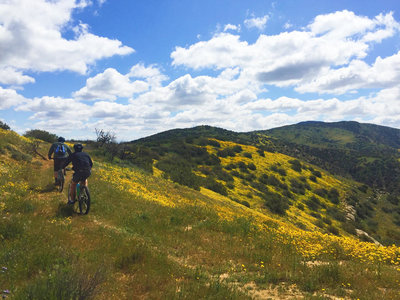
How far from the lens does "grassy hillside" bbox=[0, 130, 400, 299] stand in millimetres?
4867

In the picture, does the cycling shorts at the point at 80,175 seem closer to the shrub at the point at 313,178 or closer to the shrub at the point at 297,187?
the shrub at the point at 297,187

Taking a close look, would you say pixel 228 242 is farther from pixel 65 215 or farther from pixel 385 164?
pixel 385 164

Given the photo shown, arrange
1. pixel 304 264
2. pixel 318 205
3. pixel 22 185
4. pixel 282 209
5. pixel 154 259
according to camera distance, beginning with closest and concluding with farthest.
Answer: pixel 154 259 → pixel 304 264 → pixel 22 185 → pixel 282 209 → pixel 318 205

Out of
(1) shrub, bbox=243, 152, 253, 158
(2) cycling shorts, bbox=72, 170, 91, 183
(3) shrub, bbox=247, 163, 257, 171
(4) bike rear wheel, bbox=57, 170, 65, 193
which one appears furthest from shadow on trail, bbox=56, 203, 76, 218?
(1) shrub, bbox=243, 152, 253, 158

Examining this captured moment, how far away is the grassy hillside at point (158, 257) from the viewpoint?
4867mm

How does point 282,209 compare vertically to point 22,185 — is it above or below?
below

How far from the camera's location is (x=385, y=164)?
430ft

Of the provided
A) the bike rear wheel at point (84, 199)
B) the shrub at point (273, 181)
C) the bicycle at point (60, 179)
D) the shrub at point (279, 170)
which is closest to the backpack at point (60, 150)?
the bicycle at point (60, 179)

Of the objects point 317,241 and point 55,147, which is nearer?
point 317,241

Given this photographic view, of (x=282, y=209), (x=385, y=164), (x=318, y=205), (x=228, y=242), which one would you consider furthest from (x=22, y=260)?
(x=385, y=164)

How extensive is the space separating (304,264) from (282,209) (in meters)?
25.3

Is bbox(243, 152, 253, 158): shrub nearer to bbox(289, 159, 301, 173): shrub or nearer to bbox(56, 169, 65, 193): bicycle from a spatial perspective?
bbox(289, 159, 301, 173): shrub

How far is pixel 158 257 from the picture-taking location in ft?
21.1

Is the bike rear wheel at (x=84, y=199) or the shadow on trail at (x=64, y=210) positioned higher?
the bike rear wheel at (x=84, y=199)
